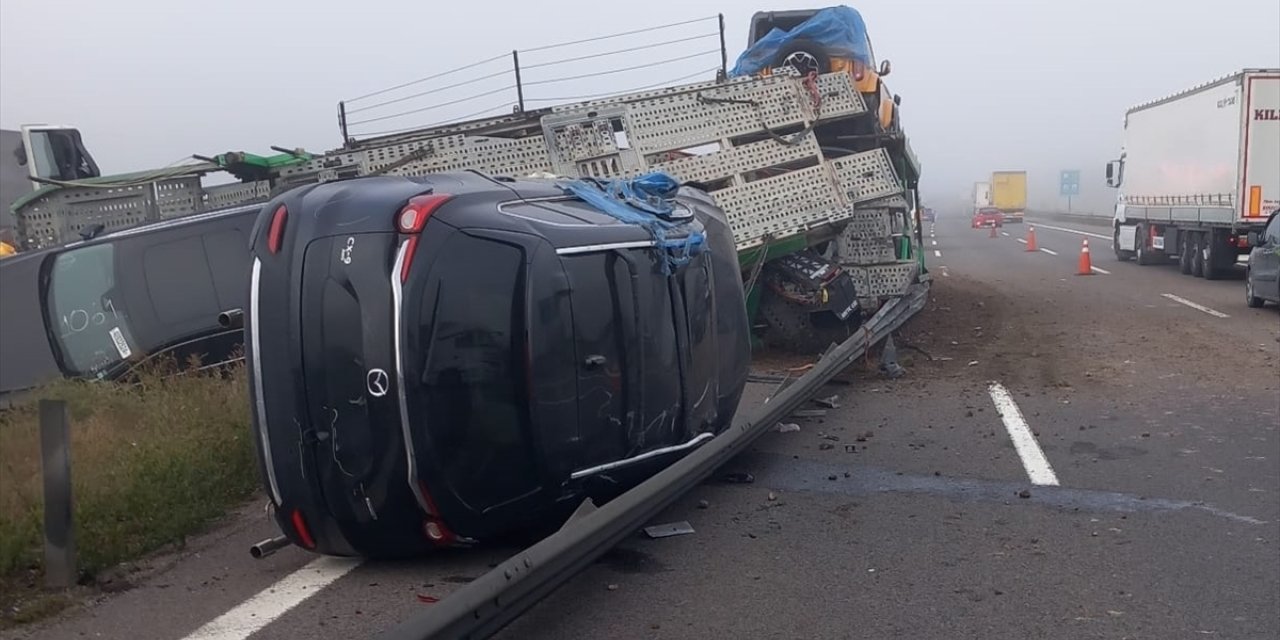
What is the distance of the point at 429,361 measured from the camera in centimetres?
487

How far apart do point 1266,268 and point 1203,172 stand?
7.74 m

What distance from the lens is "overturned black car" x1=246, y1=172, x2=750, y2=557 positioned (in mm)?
4863

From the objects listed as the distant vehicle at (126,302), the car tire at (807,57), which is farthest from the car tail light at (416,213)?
the car tire at (807,57)

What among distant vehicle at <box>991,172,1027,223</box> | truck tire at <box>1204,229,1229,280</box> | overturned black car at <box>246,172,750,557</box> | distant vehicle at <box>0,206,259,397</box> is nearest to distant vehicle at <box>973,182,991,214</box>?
distant vehicle at <box>991,172,1027,223</box>

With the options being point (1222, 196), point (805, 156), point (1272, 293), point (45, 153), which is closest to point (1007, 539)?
point (805, 156)

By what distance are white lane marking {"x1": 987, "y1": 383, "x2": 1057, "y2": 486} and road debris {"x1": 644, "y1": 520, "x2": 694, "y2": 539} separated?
7.78ft

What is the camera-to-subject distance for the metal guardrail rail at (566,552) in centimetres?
389

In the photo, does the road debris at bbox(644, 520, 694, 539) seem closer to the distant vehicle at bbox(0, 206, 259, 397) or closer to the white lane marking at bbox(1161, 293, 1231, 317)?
the distant vehicle at bbox(0, 206, 259, 397)

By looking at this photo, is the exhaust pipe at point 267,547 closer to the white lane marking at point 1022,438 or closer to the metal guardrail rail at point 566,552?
the metal guardrail rail at point 566,552

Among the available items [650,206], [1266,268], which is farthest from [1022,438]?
[1266,268]

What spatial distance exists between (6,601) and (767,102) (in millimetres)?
8696

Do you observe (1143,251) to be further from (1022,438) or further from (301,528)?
(301,528)

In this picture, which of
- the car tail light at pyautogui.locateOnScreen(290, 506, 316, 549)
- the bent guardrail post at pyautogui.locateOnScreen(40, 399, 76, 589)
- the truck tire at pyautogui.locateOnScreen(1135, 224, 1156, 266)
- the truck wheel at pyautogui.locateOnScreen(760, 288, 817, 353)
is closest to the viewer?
the car tail light at pyautogui.locateOnScreen(290, 506, 316, 549)

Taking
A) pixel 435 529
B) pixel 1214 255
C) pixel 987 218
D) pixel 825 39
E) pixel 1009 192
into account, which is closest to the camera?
pixel 435 529
